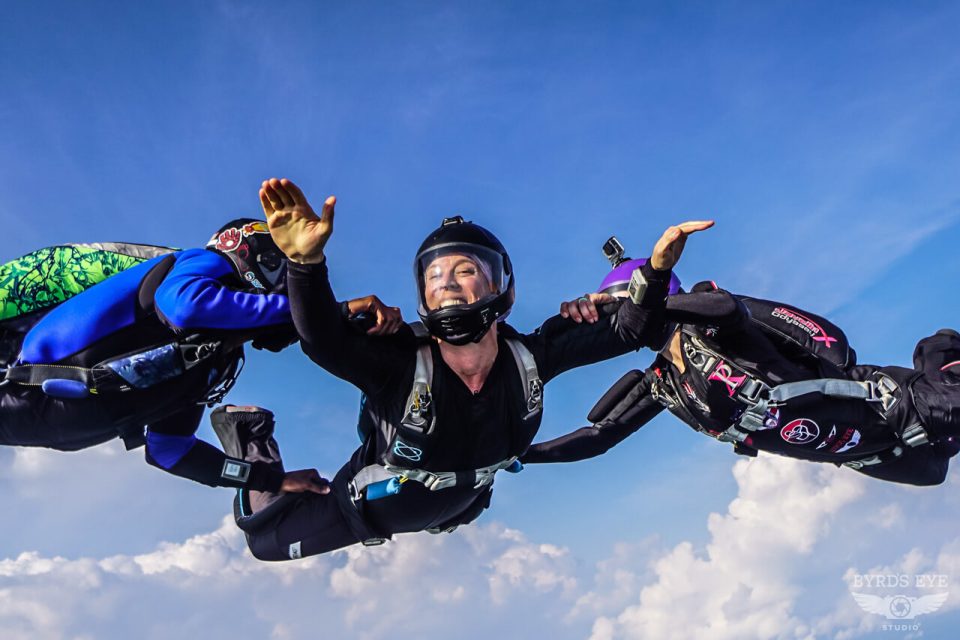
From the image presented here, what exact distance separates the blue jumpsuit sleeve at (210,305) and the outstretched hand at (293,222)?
104 centimetres

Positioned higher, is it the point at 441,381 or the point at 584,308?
the point at 584,308

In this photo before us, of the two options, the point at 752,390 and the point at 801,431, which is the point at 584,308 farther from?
the point at 801,431

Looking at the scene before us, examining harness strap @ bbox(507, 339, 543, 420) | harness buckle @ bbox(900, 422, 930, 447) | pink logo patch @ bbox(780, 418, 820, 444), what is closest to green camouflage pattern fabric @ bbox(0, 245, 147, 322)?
harness strap @ bbox(507, 339, 543, 420)

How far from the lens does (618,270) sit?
6457 mm

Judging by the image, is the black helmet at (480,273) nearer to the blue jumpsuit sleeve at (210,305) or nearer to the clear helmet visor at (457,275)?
the clear helmet visor at (457,275)

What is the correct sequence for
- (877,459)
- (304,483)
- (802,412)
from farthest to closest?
1. (877,459)
2. (802,412)
3. (304,483)

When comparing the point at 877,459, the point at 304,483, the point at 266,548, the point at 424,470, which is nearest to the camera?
the point at 424,470

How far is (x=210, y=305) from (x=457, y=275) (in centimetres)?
156

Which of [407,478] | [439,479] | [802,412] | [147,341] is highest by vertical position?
[147,341]

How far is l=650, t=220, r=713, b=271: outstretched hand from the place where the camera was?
4.46 meters

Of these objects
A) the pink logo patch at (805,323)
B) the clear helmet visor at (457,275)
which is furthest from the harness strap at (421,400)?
the pink logo patch at (805,323)

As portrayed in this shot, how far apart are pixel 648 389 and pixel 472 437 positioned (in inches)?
119

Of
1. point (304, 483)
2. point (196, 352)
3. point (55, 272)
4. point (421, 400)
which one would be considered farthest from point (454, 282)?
point (55, 272)

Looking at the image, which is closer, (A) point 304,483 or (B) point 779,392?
(A) point 304,483
